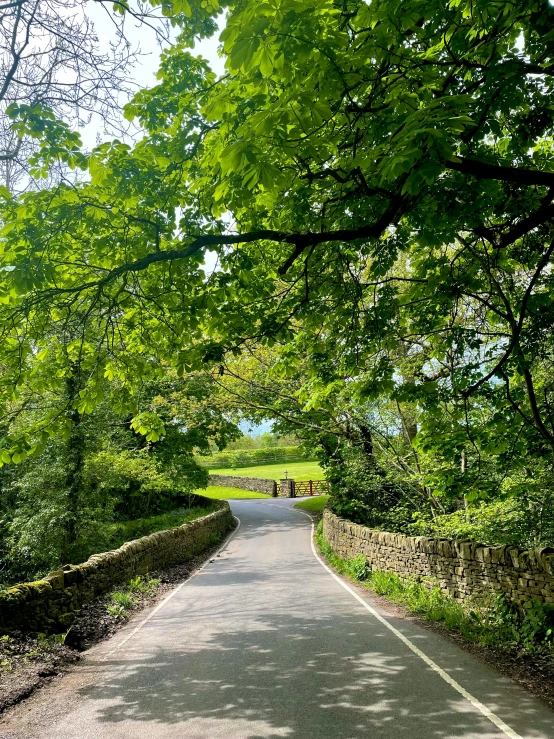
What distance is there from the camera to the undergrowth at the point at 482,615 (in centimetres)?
741

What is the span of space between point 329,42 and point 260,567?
15090mm

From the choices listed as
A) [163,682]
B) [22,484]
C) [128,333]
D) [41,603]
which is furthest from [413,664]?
[22,484]

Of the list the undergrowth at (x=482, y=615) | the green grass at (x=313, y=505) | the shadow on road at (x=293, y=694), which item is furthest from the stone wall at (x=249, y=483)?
the shadow on road at (x=293, y=694)

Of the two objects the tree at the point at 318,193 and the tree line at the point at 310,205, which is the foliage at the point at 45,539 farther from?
the tree at the point at 318,193

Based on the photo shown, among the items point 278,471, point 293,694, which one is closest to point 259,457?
point 278,471

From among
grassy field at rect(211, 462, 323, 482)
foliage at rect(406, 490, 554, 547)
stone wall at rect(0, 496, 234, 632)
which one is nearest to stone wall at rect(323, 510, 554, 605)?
foliage at rect(406, 490, 554, 547)

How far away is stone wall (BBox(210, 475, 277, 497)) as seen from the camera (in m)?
53.1

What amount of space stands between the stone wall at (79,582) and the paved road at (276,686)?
104 centimetres

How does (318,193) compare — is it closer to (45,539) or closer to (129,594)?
(129,594)

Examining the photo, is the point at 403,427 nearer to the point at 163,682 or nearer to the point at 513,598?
the point at 513,598

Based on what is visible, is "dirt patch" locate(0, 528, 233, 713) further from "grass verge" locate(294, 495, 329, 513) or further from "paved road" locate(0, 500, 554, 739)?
"grass verge" locate(294, 495, 329, 513)

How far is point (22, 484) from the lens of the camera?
14258 millimetres

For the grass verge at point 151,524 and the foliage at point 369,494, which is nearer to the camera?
the foliage at point 369,494

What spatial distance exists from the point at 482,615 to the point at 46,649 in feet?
22.7
